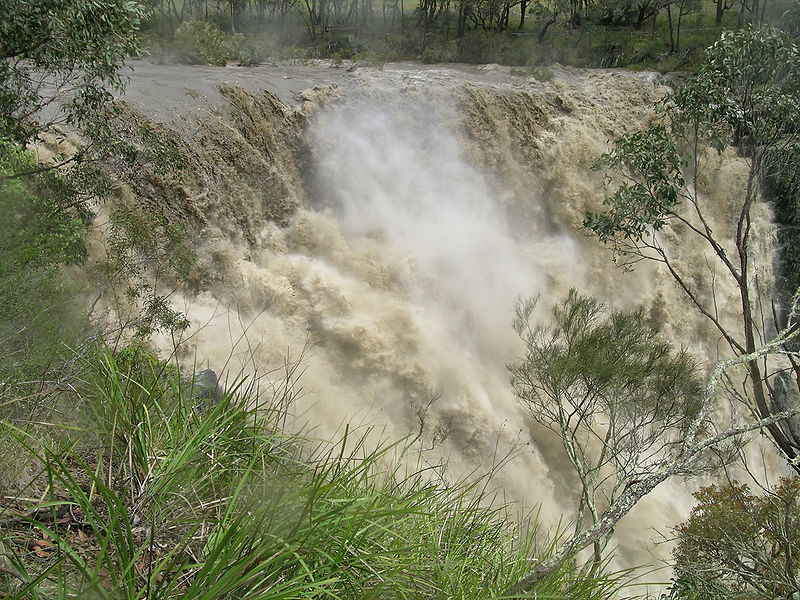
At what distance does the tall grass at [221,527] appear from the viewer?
1708 millimetres

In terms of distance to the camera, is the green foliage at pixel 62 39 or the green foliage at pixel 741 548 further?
the green foliage at pixel 62 39

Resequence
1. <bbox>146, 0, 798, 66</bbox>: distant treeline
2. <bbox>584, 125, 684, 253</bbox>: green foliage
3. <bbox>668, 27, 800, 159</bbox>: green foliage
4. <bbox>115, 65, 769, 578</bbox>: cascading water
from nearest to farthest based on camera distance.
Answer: <bbox>668, 27, 800, 159</bbox>: green foliage
<bbox>584, 125, 684, 253</bbox>: green foliage
<bbox>115, 65, 769, 578</bbox>: cascading water
<bbox>146, 0, 798, 66</bbox>: distant treeline

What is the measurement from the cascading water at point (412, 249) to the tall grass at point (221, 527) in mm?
4846

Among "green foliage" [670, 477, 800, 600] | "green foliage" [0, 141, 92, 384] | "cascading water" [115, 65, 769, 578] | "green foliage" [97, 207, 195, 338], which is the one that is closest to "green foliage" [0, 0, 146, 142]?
"green foliage" [0, 141, 92, 384]

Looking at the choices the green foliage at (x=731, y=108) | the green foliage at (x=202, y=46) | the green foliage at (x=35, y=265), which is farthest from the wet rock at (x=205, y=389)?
the green foliage at (x=202, y=46)

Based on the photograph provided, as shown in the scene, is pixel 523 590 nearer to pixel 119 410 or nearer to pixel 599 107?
pixel 119 410

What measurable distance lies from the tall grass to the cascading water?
15.9 feet

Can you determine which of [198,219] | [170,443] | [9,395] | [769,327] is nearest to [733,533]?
[170,443]

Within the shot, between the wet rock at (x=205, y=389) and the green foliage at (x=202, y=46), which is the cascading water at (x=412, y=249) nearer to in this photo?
the wet rock at (x=205, y=389)

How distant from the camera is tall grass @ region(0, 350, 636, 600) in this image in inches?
67.2

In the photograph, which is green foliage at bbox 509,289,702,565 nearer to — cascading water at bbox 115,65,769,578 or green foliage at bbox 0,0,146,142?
cascading water at bbox 115,65,769,578

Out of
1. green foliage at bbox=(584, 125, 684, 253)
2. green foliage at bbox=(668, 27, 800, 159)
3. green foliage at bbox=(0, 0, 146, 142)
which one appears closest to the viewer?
green foliage at bbox=(0, 0, 146, 142)

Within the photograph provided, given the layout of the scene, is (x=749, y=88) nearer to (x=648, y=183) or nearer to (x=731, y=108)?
(x=731, y=108)

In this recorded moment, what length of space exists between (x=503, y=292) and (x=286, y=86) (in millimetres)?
6730
